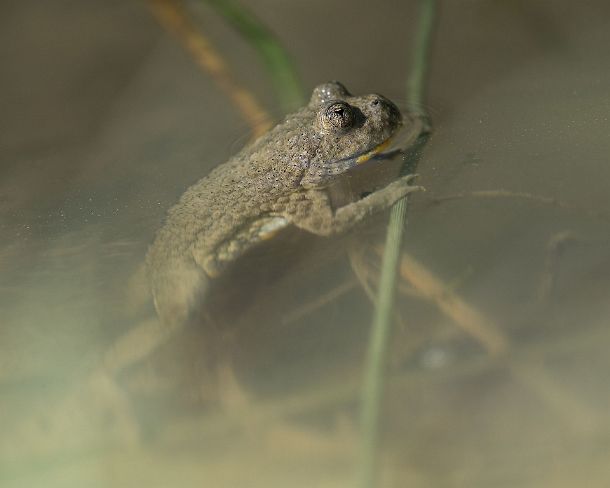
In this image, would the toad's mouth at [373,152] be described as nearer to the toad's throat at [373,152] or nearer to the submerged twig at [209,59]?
the toad's throat at [373,152]

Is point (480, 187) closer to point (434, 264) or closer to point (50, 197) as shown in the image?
point (434, 264)

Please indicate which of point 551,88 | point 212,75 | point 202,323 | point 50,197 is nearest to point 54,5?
point 212,75

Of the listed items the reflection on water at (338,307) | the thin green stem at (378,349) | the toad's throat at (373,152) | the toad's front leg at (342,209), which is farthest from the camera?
the toad's throat at (373,152)

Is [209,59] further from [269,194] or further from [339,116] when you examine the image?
[339,116]

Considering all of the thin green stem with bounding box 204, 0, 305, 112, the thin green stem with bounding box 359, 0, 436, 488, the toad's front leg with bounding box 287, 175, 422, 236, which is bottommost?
the thin green stem with bounding box 359, 0, 436, 488

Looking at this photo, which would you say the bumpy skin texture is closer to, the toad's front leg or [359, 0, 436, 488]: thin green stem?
→ the toad's front leg

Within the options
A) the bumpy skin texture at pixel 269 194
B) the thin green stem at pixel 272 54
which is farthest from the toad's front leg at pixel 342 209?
the thin green stem at pixel 272 54

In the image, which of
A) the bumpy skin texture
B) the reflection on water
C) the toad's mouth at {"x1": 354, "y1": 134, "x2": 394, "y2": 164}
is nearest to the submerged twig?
the reflection on water
